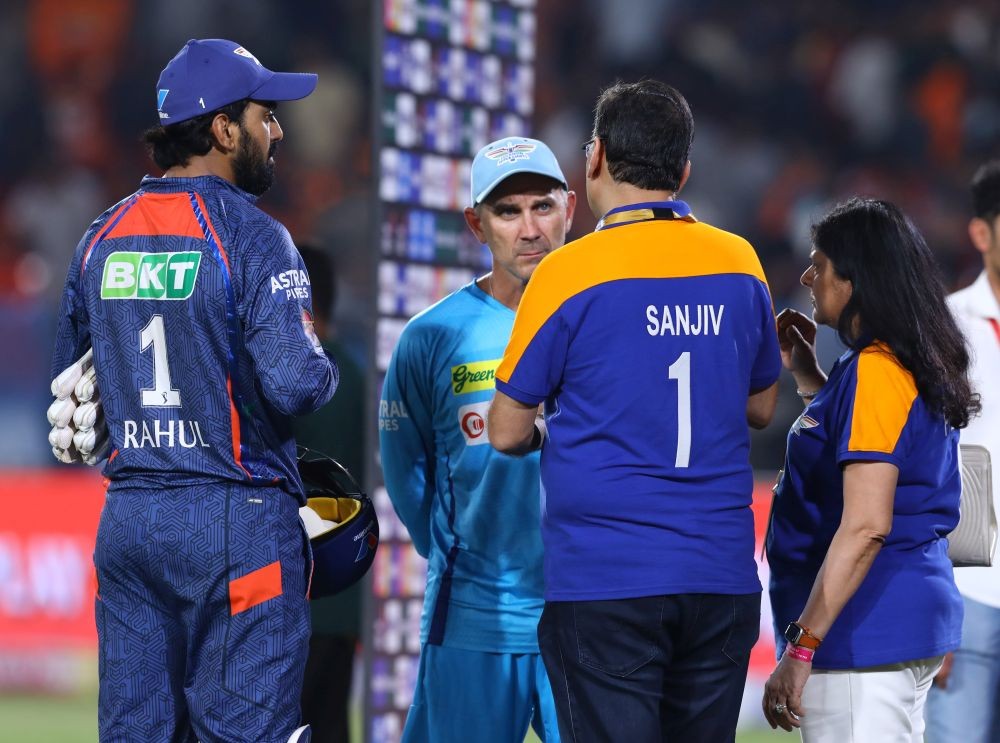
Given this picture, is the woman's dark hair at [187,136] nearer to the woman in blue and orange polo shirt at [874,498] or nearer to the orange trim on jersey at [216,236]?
the orange trim on jersey at [216,236]

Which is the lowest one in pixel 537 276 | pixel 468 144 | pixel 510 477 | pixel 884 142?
pixel 510 477

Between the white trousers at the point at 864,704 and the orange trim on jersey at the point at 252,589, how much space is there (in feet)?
3.72

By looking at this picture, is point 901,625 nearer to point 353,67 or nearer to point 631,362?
point 631,362

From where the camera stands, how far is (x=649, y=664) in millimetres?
2504

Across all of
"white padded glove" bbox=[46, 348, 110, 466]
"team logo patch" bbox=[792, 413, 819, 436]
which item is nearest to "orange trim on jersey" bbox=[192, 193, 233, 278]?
"white padded glove" bbox=[46, 348, 110, 466]

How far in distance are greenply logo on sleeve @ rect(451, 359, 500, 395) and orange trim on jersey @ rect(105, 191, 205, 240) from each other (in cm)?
87

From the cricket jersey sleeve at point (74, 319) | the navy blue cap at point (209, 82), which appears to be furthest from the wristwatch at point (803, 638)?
the cricket jersey sleeve at point (74, 319)

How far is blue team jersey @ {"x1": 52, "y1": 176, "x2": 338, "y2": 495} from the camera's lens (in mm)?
2684

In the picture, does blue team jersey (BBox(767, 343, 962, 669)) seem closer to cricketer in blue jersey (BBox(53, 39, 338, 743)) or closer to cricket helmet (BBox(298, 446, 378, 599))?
cricket helmet (BBox(298, 446, 378, 599))

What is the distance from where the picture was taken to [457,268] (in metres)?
4.58

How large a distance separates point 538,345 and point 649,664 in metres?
0.64

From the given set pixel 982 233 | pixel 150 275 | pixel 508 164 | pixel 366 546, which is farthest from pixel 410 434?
pixel 982 233

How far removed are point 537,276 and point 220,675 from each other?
40.0 inches

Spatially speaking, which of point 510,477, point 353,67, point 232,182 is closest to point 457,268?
point 510,477
